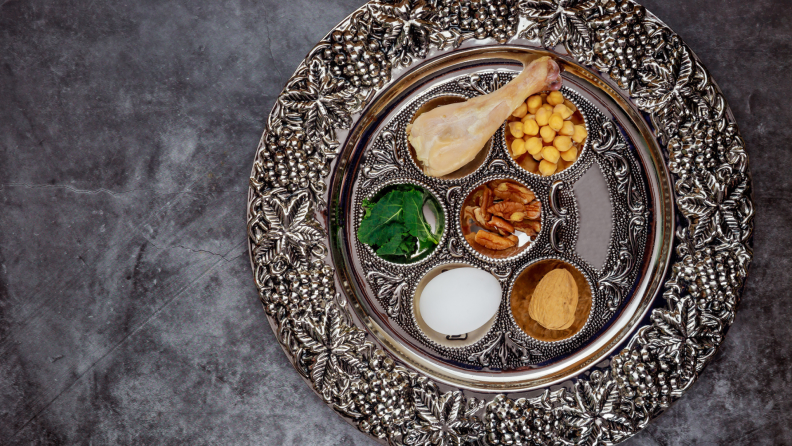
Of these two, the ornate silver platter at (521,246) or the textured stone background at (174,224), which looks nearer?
the ornate silver platter at (521,246)

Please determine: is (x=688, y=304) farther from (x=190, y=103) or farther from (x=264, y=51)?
(x=190, y=103)

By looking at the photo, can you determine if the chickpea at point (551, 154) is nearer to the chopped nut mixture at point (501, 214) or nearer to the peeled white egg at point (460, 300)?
the chopped nut mixture at point (501, 214)

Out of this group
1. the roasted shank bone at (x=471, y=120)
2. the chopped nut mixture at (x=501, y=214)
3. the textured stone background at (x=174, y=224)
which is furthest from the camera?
the textured stone background at (x=174, y=224)

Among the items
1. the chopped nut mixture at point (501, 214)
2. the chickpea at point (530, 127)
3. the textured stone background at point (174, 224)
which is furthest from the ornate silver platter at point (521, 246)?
the textured stone background at point (174, 224)

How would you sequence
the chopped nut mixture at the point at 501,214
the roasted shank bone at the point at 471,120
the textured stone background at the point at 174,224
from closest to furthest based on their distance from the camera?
the roasted shank bone at the point at 471,120 < the chopped nut mixture at the point at 501,214 < the textured stone background at the point at 174,224

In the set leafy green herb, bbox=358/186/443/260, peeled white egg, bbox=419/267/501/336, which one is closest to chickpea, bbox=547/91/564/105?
leafy green herb, bbox=358/186/443/260

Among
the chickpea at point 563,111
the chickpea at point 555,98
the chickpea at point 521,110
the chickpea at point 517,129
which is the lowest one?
the chickpea at point 517,129

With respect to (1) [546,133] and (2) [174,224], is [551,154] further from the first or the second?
(2) [174,224]

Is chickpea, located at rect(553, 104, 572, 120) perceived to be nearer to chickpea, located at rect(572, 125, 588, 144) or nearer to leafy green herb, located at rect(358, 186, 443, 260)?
chickpea, located at rect(572, 125, 588, 144)

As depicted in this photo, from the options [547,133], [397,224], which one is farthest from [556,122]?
[397,224]
